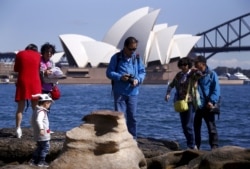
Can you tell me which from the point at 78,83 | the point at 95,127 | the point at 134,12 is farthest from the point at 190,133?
the point at 78,83

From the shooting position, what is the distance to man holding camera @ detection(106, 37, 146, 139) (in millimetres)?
4641

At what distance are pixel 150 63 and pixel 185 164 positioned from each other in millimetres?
50906

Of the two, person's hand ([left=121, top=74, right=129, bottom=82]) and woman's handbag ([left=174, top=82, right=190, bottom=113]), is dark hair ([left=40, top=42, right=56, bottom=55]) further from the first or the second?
woman's handbag ([left=174, top=82, right=190, bottom=113])

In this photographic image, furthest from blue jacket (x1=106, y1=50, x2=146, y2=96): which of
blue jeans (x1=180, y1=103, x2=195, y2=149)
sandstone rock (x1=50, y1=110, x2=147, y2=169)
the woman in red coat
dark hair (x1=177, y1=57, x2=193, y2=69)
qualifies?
sandstone rock (x1=50, y1=110, x2=147, y2=169)

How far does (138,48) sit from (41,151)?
43.7 metres

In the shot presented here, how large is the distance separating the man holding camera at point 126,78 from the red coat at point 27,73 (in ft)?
2.02

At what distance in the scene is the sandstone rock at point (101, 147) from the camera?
3756 mm

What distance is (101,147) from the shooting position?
149 inches

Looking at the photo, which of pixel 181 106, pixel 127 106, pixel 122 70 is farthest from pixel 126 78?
pixel 181 106

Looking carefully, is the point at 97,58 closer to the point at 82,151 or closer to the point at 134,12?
the point at 134,12

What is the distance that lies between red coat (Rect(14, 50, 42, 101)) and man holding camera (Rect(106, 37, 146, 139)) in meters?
0.62

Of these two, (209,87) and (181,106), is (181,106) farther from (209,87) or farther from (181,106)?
(209,87)

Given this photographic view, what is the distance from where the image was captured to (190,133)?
16.2 feet

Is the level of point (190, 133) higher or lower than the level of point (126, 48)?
lower
